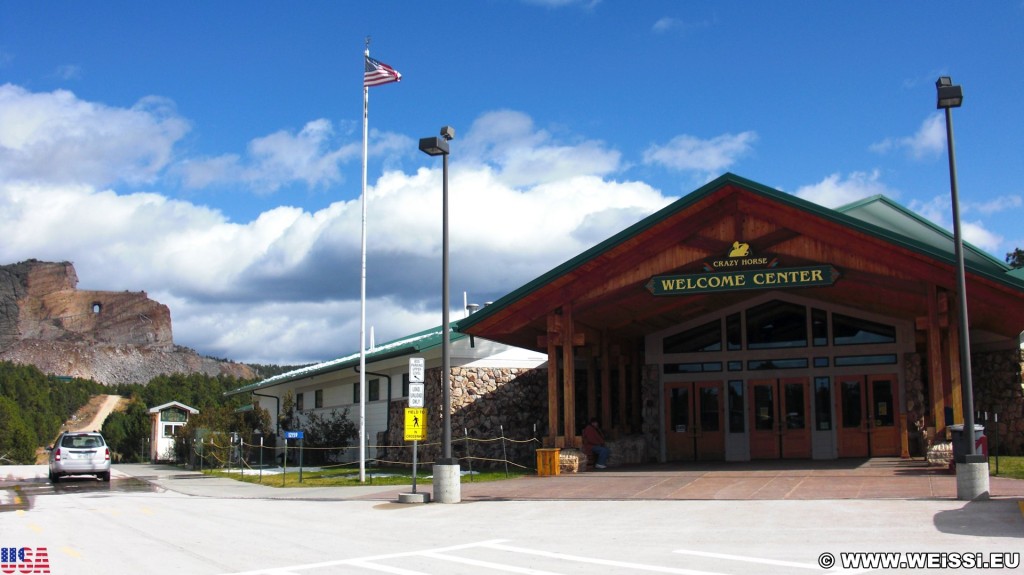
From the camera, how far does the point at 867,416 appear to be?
25.5 m

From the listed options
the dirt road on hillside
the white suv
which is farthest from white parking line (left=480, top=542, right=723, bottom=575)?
the dirt road on hillside

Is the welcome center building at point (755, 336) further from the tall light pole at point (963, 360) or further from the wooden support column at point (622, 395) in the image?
the tall light pole at point (963, 360)

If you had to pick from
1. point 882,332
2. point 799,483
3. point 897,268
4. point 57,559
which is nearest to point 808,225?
point 897,268

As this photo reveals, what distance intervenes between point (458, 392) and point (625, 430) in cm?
517

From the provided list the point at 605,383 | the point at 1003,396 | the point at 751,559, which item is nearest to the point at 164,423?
the point at 605,383

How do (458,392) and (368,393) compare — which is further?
(368,393)

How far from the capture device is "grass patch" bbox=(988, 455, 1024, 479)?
18391mm

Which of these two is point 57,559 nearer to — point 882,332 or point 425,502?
point 425,502

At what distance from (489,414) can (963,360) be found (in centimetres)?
1550

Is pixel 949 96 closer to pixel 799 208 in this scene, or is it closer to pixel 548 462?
pixel 799 208

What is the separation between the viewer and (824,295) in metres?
25.2

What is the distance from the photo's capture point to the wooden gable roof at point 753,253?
763 inches

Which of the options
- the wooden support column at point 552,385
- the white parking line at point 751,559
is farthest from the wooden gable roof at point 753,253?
the white parking line at point 751,559

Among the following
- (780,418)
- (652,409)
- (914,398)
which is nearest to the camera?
(914,398)
